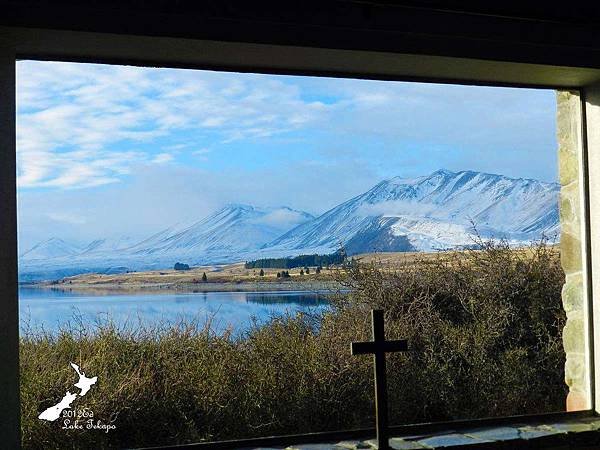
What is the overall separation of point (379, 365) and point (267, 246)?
1.06 metres

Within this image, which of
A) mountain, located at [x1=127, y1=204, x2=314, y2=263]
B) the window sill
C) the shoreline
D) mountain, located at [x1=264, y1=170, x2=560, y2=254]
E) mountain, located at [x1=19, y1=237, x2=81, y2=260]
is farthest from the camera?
mountain, located at [x1=264, y1=170, x2=560, y2=254]

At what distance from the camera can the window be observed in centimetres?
367

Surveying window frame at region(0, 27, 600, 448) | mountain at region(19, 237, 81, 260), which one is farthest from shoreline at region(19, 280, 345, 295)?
window frame at region(0, 27, 600, 448)

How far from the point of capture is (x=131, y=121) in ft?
12.3

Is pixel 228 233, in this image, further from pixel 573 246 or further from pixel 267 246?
pixel 573 246

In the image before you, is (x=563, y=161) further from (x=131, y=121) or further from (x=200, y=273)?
(x=131, y=121)

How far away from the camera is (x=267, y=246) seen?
3998mm

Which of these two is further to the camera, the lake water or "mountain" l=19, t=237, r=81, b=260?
the lake water

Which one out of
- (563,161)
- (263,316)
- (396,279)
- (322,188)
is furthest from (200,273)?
(563,161)

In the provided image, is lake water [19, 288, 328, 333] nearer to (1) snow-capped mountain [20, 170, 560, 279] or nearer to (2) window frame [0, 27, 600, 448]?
(1) snow-capped mountain [20, 170, 560, 279]

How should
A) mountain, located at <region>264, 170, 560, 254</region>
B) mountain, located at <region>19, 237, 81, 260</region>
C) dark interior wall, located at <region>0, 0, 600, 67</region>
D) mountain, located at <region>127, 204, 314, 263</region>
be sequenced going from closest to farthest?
dark interior wall, located at <region>0, 0, 600, 67</region>, mountain, located at <region>19, 237, 81, 260</region>, mountain, located at <region>127, 204, 314, 263</region>, mountain, located at <region>264, 170, 560, 254</region>

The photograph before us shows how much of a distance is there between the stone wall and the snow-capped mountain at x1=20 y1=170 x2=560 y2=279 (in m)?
0.40

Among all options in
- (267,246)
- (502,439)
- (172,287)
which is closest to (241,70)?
(267,246)

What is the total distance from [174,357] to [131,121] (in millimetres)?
1222
